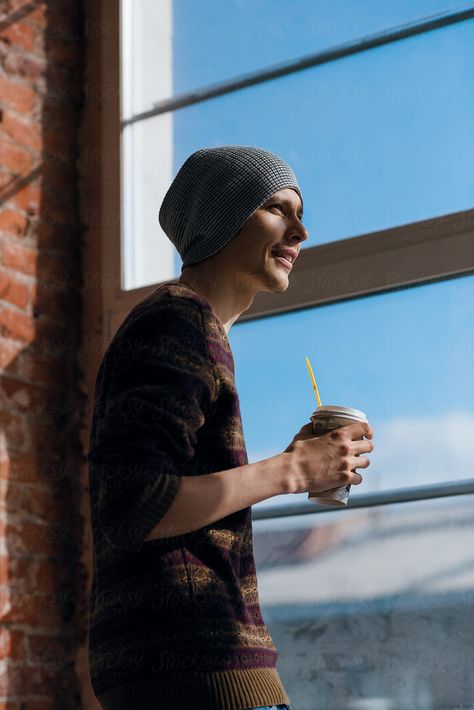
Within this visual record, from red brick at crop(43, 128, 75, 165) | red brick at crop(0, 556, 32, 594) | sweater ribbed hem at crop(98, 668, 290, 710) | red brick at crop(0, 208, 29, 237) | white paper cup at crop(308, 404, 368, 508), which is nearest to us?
sweater ribbed hem at crop(98, 668, 290, 710)

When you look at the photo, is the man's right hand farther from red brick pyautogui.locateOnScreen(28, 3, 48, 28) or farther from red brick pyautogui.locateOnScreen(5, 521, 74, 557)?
red brick pyautogui.locateOnScreen(28, 3, 48, 28)

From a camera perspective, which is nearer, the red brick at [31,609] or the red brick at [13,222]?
the red brick at [31,609]

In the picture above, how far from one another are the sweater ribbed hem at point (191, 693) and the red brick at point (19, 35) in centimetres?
214

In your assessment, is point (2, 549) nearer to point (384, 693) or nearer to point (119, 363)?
point (384, 693)

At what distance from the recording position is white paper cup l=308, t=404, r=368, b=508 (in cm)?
135

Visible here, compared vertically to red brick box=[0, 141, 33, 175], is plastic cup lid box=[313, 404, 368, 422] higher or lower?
lower

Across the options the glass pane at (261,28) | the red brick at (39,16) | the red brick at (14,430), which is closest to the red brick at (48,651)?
the red brick at (14,430)

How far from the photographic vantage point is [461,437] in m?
2.19

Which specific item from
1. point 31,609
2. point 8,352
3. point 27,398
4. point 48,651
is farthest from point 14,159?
point 48,651

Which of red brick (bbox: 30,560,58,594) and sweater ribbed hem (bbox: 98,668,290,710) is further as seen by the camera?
red brick (bbox: 30,560,58,594)

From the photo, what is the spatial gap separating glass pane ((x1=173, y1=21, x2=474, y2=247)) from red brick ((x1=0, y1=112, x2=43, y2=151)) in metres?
0.59

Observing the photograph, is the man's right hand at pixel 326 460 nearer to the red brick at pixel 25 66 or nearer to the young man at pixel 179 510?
the young man at pixel 179 510

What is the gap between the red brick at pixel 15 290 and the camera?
266 cm

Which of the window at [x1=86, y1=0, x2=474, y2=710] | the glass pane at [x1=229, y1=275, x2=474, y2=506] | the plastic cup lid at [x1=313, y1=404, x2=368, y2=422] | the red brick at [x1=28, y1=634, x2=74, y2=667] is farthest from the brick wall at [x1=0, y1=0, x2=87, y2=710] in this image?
the plastic cup lid at [x1=313, y1=404, x2=368, y2=422]
